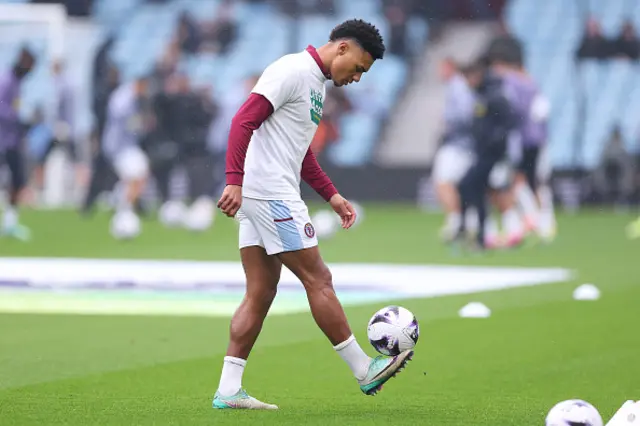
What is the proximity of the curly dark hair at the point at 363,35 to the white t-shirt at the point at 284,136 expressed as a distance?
21cm

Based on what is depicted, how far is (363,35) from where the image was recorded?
723 cm

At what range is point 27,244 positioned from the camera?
21.8 m

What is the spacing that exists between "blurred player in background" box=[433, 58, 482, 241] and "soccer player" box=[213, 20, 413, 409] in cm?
1437

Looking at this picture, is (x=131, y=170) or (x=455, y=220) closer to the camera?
(x=455, y=220)

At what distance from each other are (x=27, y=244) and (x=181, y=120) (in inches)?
346

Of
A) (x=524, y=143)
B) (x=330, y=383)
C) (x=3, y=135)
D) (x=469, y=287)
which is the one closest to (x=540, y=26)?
(x=524, y=143)

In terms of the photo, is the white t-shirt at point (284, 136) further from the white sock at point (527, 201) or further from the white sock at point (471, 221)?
the white sock at point (527, 201)

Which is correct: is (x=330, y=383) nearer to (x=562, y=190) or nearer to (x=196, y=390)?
(x=196, y=390)

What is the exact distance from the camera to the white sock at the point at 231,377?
7297mm

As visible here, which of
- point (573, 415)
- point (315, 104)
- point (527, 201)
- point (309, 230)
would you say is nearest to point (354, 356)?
point (309, 230)

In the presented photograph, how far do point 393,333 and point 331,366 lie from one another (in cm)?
181

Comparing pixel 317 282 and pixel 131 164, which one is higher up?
pixel 317 282

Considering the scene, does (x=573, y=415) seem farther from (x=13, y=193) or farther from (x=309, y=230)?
(x=13, y=193)

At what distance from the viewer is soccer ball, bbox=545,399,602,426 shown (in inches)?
239
